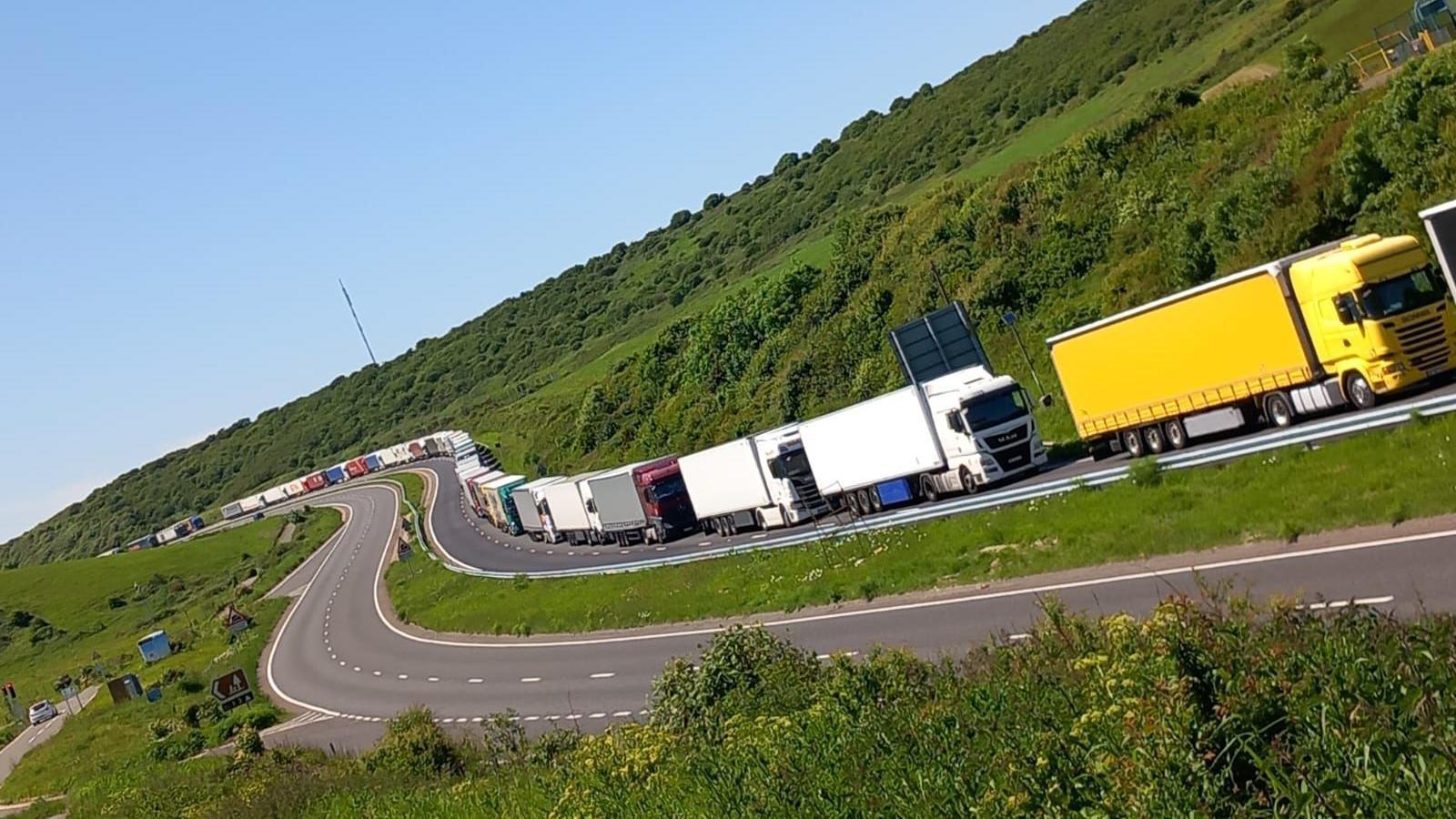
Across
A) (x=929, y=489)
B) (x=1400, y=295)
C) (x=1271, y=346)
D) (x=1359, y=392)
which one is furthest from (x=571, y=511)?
(x=1400, y=295)

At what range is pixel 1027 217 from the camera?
6122cm

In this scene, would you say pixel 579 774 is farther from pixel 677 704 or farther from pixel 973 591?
pixel 973 591

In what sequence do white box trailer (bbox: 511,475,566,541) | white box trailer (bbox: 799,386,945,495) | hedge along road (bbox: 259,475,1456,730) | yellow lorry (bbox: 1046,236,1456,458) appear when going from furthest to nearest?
1. white box trailer (bbox: 511,475,566,541)
2. white box trailer (bbox: 799,386,945,495)
3. yellow lorry (bbox: 1046,236,1456,458)
4. hedge along road (bbox: 259,475,1456,730)

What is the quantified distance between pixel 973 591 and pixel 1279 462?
658 centimetres

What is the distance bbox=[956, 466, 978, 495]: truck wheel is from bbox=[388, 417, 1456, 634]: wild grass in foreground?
386cm

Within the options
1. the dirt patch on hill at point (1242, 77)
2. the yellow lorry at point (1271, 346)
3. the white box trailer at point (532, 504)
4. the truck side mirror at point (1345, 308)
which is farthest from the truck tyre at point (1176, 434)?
the white box trailer at point (532, 504)

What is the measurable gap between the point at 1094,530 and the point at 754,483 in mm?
26510

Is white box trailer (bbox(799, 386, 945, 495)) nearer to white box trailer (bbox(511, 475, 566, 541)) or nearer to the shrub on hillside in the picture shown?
the shrub on hillside

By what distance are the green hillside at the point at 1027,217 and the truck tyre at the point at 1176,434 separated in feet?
30.9

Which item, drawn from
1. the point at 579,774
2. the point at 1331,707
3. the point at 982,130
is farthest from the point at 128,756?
the point at 982,130

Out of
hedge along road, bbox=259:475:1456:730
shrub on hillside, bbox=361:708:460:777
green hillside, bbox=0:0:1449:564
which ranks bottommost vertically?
hedge along road, bbox=259:475:1456:730

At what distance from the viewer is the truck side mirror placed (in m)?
27.8

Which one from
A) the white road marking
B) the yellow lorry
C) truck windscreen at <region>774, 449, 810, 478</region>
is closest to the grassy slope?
the white road marking

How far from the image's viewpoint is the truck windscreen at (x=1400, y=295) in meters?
27.6
